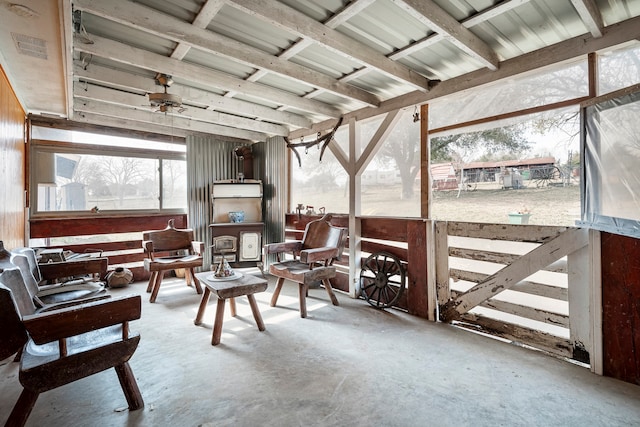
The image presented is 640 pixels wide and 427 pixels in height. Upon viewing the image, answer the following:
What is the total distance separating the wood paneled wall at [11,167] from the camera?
267 cm

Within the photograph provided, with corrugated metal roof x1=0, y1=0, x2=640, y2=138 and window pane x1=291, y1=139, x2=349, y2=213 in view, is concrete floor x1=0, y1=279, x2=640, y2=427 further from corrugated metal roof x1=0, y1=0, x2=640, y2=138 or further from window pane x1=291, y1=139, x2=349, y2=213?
corrugated metal roof x1=0, y1=0, x2=640, y2=138

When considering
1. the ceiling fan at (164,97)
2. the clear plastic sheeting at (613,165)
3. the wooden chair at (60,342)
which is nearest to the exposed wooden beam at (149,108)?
the ceiling fan at (164,97)

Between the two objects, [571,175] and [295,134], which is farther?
[295,134]

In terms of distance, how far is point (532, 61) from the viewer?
2.54 metres

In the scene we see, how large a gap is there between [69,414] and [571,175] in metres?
3.78

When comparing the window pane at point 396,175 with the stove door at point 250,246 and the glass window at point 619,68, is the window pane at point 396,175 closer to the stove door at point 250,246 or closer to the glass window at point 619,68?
the glass window at point 619,68

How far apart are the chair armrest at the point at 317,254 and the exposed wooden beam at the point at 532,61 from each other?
1.78 metres

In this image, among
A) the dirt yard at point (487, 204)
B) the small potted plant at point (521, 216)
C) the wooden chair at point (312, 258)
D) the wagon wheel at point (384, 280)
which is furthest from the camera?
the wagon wheel at point (384, 280)

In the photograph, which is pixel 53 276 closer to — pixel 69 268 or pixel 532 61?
pixel 69 268

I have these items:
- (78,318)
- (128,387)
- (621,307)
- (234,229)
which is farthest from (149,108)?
(621,307)

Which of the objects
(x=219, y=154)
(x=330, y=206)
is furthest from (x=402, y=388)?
(x=219, y=154)

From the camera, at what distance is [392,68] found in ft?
9.19

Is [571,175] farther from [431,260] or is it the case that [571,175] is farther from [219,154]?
[219,154]

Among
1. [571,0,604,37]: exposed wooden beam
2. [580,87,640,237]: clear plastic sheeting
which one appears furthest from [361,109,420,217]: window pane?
[571,0,604,37]: exposed wooden beam
